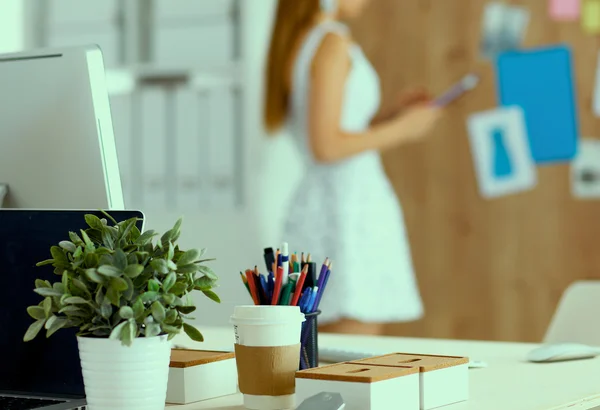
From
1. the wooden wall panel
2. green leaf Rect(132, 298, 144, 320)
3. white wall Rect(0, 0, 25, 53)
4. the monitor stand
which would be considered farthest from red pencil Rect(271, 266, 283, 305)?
white wall Rect(0, 0, 25, 53)

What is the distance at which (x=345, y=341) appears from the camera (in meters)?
1.79

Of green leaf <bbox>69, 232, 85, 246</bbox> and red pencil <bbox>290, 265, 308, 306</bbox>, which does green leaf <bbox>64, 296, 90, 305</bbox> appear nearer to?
green leaf <bbox>69, 232, 85, 246</bbox>

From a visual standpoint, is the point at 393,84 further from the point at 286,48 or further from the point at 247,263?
the point at 247,263

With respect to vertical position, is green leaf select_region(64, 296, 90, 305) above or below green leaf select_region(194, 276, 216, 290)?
below

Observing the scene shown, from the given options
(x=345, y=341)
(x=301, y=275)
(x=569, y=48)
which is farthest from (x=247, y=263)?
(x=301, y=275)

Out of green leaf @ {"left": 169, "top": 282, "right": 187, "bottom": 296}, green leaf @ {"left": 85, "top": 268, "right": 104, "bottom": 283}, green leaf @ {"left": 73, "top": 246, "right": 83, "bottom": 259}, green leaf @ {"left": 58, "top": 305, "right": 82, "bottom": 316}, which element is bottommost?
green leaf @ {"left": 58, "top": 305, "right": 82, "bottom": 316}

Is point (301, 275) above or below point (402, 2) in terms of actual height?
below

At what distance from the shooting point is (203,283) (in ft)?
3.09

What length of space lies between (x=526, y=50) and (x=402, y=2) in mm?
497

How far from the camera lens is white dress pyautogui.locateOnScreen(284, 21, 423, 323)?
348 centimetres

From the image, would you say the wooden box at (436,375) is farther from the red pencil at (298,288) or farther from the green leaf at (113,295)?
the green leaf at (113,295)

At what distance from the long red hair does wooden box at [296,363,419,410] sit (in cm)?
270

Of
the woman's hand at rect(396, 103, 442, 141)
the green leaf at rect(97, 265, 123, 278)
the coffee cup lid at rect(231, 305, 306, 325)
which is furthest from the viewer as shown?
the woman's hand at rect(396, 103, 442, 141)

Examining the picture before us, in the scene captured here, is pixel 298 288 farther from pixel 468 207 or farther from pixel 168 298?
pixel 468 207
